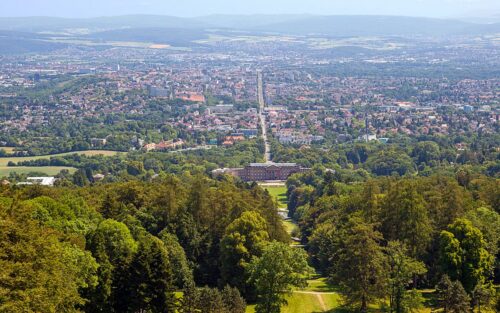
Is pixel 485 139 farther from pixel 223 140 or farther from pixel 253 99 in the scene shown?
pixel 253 99

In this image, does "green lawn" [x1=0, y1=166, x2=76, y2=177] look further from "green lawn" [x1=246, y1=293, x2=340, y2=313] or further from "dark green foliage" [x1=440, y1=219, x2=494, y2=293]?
"dark green foliage" [x1=440, y1=219, x2=494, y2=293]

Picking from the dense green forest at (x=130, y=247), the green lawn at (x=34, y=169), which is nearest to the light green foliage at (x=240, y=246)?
the dense green forest at (x=130, y=247)

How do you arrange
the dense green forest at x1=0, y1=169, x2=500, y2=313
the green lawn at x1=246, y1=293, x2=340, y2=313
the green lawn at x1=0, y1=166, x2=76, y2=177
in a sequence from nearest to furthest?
1. the dense green forest at x1=0, y1=169, x2=500, y2=313
2. the green lawn at x1=246, y1=293, x2=340, y2=313
3. the green lawn at x1=0, y1=166, x2=76, y2=177

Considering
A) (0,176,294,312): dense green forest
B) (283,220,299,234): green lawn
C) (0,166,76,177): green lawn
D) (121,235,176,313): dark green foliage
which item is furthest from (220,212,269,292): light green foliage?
(0,166,76,177): green lawn

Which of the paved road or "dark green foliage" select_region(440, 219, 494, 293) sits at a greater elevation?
"dark green foliage" select_region(440, 219, 494, 293)

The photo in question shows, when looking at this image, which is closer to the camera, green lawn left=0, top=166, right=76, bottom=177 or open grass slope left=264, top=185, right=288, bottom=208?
open grass slope left=264, top=185, right=288, bottom=208

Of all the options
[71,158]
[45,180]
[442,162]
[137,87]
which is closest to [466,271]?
[45,180]

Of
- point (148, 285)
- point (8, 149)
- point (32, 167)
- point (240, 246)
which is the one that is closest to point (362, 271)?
point (240, 246)

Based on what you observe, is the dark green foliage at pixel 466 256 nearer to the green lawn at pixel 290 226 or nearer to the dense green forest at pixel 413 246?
the dense green forest at pixel 413 246
